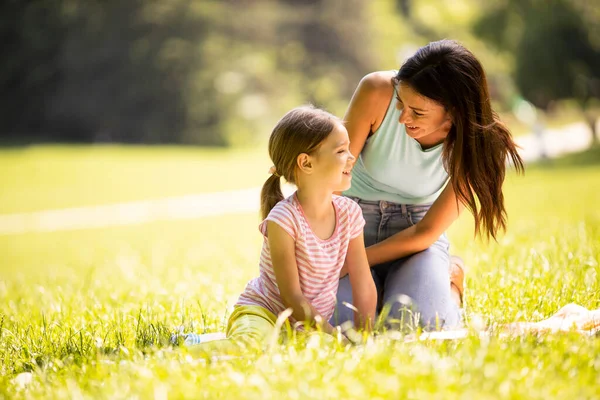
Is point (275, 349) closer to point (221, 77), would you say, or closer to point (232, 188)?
point (232, 188)

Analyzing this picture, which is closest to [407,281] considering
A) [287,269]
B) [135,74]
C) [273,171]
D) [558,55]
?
[287,269]

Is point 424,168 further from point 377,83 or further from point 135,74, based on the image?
point 135,74

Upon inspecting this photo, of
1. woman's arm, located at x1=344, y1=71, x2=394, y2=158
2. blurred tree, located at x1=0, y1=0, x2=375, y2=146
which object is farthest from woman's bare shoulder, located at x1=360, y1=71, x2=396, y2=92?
blurred tree, located at x1=0, y1=0, x2=375, y2=146

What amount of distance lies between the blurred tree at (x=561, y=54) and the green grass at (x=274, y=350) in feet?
48.5

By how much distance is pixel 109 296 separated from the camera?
190 inches

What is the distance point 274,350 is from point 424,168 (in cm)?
159

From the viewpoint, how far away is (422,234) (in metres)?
3.79

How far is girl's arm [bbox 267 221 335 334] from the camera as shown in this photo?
3.19m

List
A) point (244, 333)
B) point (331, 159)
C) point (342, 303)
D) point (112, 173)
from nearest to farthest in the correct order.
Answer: point (244, 333)
point (331, 159)
point (342, 303)
point (112, 173)

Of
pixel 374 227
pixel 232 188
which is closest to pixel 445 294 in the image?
pixel 374 227

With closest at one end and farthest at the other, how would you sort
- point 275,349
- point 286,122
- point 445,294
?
point 275,349 < point 286,122 < point 445,294

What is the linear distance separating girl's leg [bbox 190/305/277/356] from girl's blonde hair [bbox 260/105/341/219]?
2.14ft

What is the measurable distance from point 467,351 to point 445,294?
1.01 m

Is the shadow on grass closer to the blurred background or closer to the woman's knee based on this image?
the blurred background
